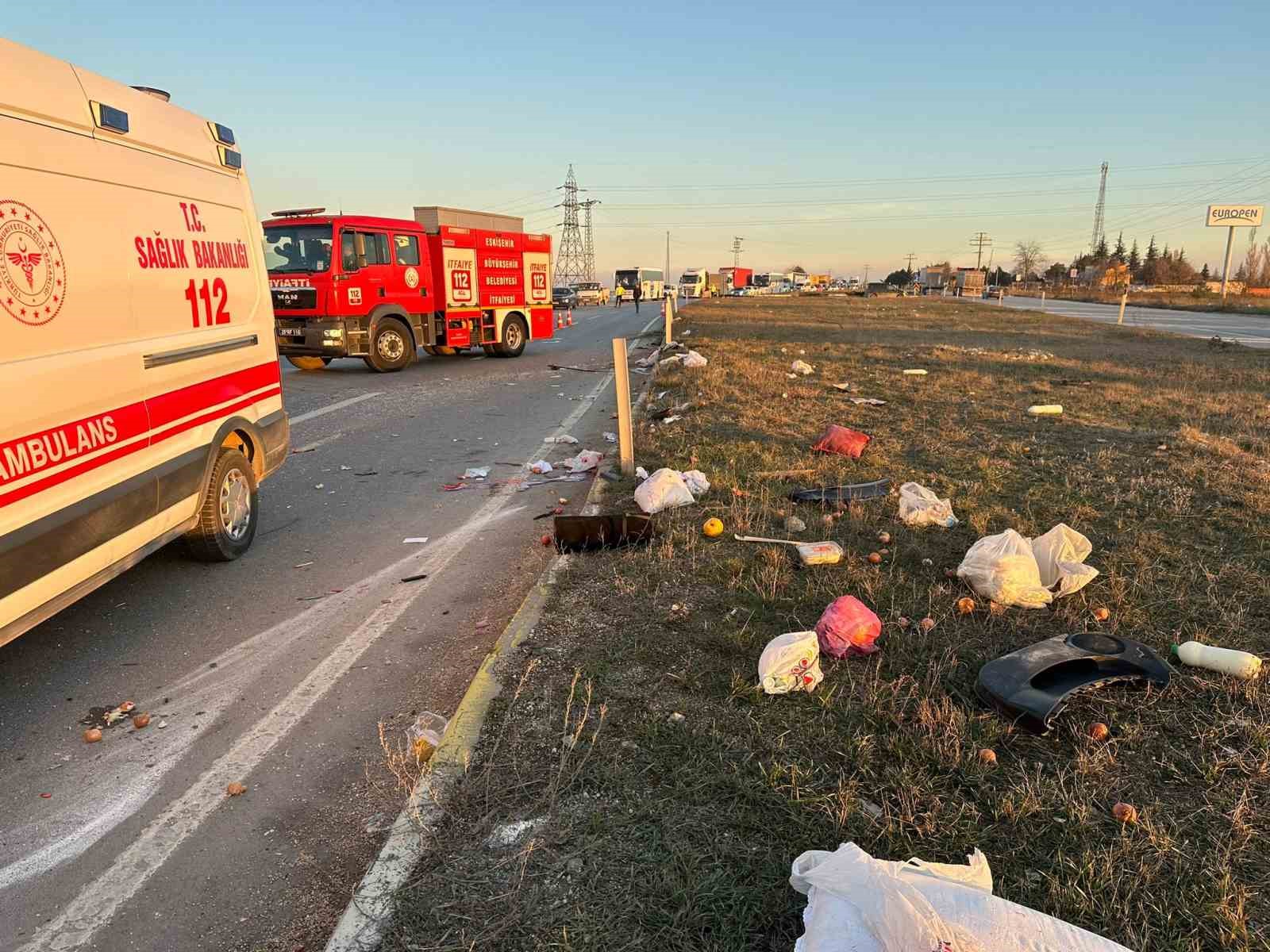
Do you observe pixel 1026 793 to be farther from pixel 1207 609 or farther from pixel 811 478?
pixel 811 478

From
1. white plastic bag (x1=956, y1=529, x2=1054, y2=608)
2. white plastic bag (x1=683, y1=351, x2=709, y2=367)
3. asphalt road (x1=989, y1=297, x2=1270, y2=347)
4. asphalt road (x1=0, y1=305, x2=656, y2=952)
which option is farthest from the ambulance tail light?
asphalt road (x1=989, y1=297, x2=1270, y2=347)

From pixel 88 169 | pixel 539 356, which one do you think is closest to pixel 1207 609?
pixel 88 169

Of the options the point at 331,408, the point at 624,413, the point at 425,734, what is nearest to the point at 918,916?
the point at 425,734

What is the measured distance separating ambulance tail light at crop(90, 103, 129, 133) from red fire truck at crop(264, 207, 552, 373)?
9.61m

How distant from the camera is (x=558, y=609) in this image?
13.4 ft

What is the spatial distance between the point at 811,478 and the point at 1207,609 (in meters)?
2.99

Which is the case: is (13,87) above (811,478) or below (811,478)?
above

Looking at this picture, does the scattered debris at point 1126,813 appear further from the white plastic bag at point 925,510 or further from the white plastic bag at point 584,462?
the white plastic bag at point 584,462

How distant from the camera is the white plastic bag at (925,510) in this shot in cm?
522

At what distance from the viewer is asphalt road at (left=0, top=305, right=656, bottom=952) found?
2383 millimetres

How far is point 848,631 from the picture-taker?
3.49 m

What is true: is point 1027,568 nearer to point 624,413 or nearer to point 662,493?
point 662,493

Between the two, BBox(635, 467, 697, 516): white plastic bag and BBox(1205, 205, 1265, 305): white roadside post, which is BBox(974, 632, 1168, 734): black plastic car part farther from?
BBox(1205, 205, 1265, 305): white roadside post

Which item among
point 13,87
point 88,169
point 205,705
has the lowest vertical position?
point 205,705
